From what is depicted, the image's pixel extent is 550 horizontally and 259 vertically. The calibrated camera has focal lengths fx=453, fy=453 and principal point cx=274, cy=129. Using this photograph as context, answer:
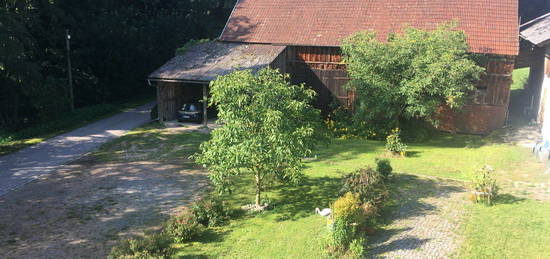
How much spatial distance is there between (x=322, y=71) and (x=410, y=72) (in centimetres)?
660

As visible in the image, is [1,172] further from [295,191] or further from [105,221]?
[295,191]

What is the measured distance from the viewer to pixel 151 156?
68.6 feet

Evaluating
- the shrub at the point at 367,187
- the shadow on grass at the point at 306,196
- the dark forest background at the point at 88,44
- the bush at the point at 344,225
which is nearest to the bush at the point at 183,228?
the shadow on grass at the point at 306,196

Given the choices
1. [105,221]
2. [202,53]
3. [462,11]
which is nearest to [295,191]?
[105,221]

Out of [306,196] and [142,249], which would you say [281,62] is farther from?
[142,249]

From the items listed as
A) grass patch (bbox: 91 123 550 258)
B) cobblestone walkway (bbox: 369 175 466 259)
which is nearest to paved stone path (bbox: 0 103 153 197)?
grass patch (bbox: 91 123 550 258)

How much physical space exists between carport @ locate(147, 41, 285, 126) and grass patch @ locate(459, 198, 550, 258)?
14.1 m

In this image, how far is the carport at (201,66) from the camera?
80.4ft

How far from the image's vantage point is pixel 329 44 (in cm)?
2648

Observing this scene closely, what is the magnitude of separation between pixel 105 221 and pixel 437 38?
16.8m

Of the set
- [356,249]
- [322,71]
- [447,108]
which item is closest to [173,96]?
[322,71]

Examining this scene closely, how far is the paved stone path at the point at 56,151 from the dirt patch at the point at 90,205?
83 centimetres

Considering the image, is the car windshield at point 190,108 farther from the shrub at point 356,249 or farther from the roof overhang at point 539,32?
the roof overhang at point 539,32

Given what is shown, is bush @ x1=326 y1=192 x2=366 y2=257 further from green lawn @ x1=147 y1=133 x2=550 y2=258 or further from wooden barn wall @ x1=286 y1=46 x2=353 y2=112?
wooden barn wall @ x1=286 y1=46 x2=353 y2=112
